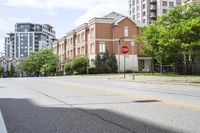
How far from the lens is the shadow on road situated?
7.63 meters

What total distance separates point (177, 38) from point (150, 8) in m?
81.7

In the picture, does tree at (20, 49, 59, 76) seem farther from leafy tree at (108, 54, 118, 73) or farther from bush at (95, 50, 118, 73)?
leafy tree at (108, 54, 118, 73)

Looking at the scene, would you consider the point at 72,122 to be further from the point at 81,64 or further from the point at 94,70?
the point at 81,64

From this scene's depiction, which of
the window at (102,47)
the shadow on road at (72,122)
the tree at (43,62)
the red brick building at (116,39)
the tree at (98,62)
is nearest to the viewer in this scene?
the shadow on road at (72,122)

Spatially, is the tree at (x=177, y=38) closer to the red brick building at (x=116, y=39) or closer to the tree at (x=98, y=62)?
the tree at (x=98, y=62)

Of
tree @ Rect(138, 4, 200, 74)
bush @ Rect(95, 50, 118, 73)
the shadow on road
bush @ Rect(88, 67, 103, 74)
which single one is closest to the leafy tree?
bush @ Rect(95, 50, 118, 73)

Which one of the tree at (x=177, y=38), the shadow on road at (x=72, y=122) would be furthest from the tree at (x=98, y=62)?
the shadow on road at (x=72, y=122)

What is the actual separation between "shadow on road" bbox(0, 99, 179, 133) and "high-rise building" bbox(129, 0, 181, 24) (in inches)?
4138

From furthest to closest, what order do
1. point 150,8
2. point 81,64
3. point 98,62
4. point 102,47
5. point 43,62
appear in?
point 150,8 < point 43,62 < point 102,47 < point 81,64 < point 98,62

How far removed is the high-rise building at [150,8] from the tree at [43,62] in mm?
32192

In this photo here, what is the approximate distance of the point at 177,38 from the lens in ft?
122

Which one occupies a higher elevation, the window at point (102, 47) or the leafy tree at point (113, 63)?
the window at point (102, 47)

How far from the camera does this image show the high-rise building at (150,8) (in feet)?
376

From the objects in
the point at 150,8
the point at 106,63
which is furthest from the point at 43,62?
the point at 106,63
